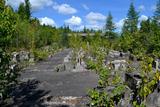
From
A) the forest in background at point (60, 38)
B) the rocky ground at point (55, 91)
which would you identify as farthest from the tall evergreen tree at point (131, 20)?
the rocky ground at point (55, 91)

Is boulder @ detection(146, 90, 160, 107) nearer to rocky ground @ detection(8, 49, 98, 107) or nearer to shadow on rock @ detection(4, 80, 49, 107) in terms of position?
rocky ground @ detection(8, 49, 98, 107)

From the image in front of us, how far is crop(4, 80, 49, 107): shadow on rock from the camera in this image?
14834mm

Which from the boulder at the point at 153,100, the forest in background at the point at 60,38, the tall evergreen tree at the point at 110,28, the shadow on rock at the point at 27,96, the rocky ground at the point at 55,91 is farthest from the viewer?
the tall evergreen tree at the point at 110,28

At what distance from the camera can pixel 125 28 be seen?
80375mm

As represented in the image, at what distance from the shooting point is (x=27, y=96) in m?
16.0

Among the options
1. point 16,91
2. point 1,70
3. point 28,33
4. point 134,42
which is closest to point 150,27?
point 134,42

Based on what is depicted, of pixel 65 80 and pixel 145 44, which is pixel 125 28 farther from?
pixel 65 80

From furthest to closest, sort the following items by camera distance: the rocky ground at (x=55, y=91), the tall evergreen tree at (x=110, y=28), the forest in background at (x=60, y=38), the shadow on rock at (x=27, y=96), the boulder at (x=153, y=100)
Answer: the tall evergreen tree at (x=110, y=28), the rocky ground at (x=55, y=91), the shadow on rock at (x=27, y=96), the forest in background at (x=60, y=38), the boulder at (x=153, y=100)

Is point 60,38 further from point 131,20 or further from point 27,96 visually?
point 27,96

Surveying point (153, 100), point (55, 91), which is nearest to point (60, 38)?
point (55, 91)

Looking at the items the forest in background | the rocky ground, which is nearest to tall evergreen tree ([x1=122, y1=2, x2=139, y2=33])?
the forest in background

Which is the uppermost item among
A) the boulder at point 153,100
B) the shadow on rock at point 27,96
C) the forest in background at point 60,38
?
the forest in background at point 60,38

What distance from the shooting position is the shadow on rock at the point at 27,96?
14834 millimetres

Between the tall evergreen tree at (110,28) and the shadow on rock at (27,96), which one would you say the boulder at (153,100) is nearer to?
the shadow on rock at (27,96)
